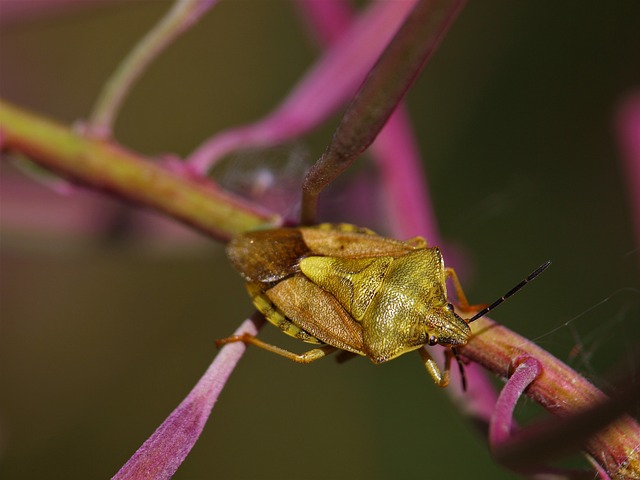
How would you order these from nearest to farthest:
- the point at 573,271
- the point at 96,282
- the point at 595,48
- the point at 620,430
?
the point at 620,430 < the point at 573,271 < the point at 595,48 < the point at 96,282

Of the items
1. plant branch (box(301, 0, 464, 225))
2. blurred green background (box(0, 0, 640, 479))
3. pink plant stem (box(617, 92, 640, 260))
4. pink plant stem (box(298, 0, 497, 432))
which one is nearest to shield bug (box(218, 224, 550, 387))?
pink plant stem (box(298, 0, 497, 432))

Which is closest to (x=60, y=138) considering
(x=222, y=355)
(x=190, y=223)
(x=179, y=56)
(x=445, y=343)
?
(x=190, y=223)

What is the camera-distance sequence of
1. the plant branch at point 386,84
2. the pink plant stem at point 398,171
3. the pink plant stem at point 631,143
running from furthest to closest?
the pink plant stem at point 631,143 < the pink plant stem at point 398,171 < the plant branch at point 386,84

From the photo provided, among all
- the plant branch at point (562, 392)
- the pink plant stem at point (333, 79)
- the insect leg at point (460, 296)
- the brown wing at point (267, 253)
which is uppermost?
the pink plant stem at point (333, 79)

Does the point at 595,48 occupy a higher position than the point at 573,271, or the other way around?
the point at 595,48

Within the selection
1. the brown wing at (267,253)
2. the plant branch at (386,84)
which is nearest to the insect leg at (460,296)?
the brown wing at (267,253)

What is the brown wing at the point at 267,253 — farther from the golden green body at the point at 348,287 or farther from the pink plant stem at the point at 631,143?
the pink plant stem at the point at 631,143

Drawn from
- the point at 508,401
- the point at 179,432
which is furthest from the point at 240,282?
the point at 508,401

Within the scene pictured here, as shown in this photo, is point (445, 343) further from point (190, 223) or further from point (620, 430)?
point (190, 223)
